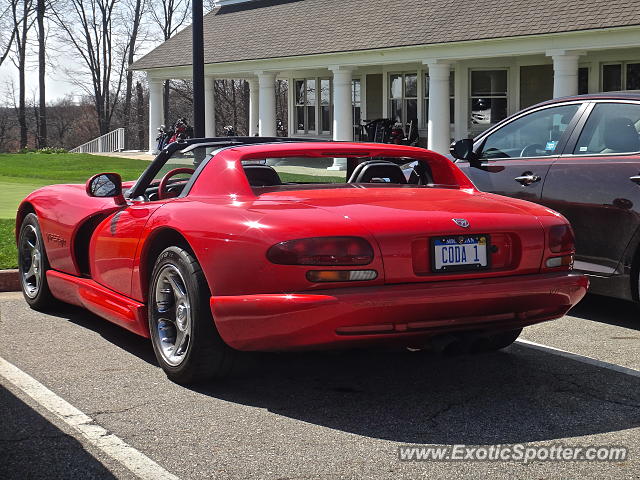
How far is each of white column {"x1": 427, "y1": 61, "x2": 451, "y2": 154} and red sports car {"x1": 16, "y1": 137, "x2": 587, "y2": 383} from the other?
60.9ft

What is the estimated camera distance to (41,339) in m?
6.22

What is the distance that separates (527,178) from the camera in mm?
7301

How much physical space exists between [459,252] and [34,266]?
145 inches

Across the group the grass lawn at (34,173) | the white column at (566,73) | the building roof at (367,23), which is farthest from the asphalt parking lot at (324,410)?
the building roof at (367,23)

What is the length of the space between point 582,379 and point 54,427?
108 inches

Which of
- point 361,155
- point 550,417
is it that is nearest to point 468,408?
point 550,417

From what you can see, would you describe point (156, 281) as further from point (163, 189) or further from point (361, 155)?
point (361, 155)

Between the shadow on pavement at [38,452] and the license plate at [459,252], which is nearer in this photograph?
the shadow on pavement at [38,452]

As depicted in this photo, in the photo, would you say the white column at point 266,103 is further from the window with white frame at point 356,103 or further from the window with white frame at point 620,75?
the window with white frame at point 620,75

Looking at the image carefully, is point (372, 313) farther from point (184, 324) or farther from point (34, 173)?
point (34, 173)

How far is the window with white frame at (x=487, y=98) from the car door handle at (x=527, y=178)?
19506mm

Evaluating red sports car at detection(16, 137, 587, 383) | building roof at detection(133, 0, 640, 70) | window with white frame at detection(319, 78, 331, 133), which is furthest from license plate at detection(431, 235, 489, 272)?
window with white frame at detection(319, 78, 331, 133)

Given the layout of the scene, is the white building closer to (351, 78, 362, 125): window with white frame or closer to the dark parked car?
(351, 78, 362, 125): window with white frame

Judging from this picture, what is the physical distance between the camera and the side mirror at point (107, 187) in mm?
6066
